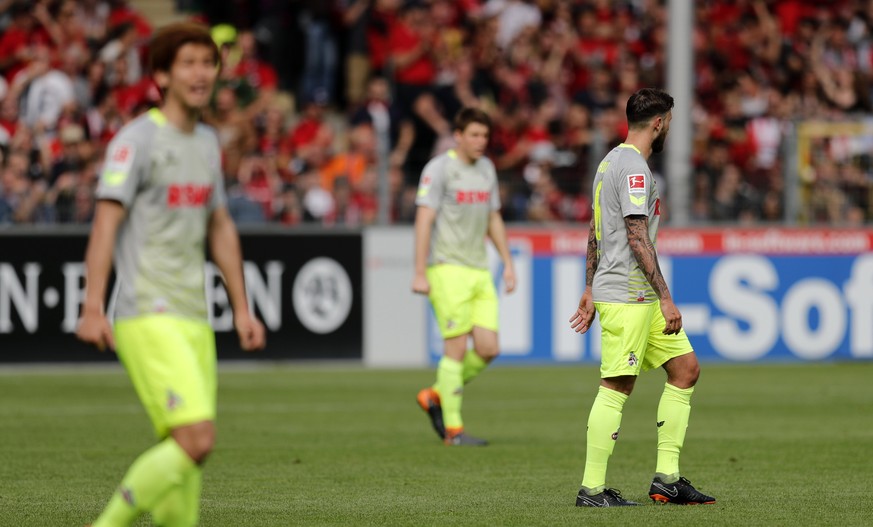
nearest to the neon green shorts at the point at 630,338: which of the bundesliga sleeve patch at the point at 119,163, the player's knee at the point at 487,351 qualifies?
the bundesliga sleeve patch at the point at 119,163

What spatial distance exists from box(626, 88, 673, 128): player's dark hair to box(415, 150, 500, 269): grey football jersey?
13.2ft

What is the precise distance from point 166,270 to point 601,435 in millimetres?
3024

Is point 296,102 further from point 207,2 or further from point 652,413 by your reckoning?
point 652,413

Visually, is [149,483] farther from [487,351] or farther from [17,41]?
[17,41]

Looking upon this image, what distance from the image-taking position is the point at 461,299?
12.0 meters

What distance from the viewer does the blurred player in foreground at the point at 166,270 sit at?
5.89m

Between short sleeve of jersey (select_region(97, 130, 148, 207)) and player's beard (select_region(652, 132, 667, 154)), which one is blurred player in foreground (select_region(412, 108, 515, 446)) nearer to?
player's beard (select_region(652, 132, 667, 154))

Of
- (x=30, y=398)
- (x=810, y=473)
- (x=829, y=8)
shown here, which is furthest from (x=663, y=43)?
(x=810, y=473)

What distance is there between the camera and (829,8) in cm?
2602

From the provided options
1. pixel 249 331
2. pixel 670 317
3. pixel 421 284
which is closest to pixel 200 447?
pixel 249 331

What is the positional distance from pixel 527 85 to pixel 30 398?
32.3 feet

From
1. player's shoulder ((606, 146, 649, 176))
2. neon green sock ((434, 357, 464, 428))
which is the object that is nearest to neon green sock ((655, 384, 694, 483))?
player's shoulder ((606, 146, 649, 176))

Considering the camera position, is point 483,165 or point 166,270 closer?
point 166,270

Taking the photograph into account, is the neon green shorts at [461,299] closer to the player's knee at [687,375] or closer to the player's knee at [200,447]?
the player's knee at [687,375]
